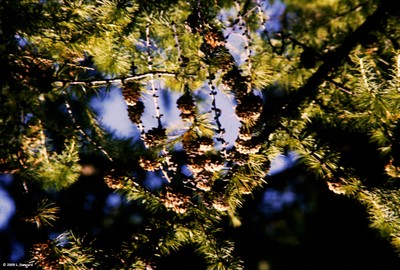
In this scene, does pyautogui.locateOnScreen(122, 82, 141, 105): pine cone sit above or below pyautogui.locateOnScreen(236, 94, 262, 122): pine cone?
above

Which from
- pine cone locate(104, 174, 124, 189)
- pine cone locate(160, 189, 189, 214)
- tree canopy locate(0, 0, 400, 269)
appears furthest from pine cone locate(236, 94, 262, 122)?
pine cone locate(104, 174, 124, 189)

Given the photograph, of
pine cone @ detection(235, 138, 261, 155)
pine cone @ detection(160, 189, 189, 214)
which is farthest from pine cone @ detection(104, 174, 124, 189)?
pine cone @ detection(235, 138, 261, 155)

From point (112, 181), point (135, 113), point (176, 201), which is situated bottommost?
point (176, 201)

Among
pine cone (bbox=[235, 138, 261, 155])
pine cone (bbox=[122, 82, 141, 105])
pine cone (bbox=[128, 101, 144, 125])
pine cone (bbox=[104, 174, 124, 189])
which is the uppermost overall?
pine cone (bbox=[122, 82, 141, 105])

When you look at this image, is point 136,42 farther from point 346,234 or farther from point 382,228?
point 346,234

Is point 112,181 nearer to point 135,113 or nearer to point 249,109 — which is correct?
point 135,113

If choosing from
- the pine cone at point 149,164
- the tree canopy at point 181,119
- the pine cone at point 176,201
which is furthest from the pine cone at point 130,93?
the pine cone at point 176,201

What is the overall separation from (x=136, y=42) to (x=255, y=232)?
128cm

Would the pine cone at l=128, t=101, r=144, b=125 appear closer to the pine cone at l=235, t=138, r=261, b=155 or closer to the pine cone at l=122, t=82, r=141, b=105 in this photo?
the pine cone at l=122, t=82, r=141, b=105

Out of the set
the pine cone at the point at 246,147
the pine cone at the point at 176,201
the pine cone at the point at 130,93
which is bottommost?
the pine cone at the point at 176,201

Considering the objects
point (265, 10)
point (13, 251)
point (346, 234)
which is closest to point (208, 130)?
point (265, 10)

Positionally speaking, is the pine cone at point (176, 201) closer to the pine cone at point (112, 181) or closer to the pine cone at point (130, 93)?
the pine cone at point (112, 181)

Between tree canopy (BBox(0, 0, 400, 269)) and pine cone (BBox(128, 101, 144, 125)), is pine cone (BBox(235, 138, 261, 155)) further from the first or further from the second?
pine cone (BBox(128, 101, 144, 125))

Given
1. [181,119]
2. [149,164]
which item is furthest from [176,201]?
[181,119]
